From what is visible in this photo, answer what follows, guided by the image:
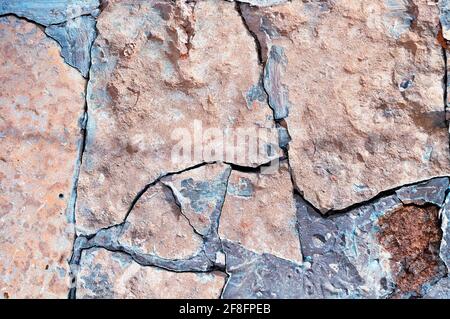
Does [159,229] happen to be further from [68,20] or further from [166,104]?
[68,20]

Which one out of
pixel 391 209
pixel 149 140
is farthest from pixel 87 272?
pixel 391 209

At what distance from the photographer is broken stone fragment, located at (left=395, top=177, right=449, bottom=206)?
1.37 metres

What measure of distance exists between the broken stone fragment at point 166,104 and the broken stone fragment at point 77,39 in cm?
6

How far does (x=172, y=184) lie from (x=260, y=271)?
1.04 ft

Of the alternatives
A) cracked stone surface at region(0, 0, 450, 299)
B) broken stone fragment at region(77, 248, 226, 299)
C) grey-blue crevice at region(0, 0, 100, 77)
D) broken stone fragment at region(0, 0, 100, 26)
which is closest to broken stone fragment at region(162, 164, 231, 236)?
cracked stone surface at region(0, 0, 450, 299)

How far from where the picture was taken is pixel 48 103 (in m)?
1.49

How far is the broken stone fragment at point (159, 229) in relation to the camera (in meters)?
1.43

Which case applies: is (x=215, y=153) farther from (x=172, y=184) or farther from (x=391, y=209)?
(x=391, y=209)

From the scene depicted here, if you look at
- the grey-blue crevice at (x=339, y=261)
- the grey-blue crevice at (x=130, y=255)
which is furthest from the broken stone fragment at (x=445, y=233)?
the grey-blue crevice at (x=130, y=255)

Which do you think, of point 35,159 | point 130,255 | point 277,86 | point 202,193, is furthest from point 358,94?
point 35,159

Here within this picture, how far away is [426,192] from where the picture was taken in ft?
4.52

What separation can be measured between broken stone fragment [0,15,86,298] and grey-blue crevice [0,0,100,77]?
Result: 1.0 inches

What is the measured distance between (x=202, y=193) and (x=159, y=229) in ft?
0.47

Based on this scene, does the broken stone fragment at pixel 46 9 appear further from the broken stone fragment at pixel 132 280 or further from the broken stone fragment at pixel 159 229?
the broken stone fragment at pixel 132 280
